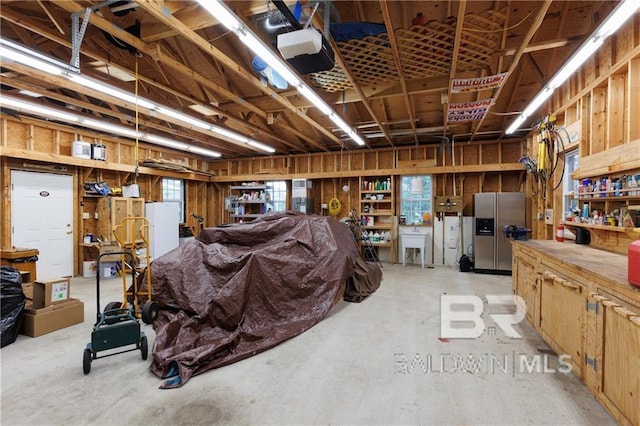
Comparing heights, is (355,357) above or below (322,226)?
below

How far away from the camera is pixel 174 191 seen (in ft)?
29.5

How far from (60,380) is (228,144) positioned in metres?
6.54

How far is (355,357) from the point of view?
2883mm

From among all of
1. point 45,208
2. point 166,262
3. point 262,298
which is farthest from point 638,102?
Answer: point 45,208

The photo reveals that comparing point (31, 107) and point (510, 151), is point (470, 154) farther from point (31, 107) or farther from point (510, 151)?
point (31, 107)

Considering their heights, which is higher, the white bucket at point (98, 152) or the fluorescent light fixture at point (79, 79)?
the fluorescent light fixture at point (79, 79)

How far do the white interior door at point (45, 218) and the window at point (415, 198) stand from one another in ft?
25.4

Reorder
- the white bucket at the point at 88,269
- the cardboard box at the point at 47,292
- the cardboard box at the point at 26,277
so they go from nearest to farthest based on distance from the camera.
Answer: the cardboard box at the point at 47,292 < the cardboard box at the point at 26,277 < the white bucket at the point at 88,269

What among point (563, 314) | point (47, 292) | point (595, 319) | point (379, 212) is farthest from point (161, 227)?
point (595, 319)

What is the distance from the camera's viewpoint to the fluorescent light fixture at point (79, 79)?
260cm

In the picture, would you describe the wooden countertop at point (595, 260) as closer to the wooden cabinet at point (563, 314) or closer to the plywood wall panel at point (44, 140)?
the wooden cabinet at point (563, 314)

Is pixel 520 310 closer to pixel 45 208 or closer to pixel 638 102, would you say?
pixel 638 102

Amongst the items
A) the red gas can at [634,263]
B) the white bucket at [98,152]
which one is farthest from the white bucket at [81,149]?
the red gas can at [634,263]

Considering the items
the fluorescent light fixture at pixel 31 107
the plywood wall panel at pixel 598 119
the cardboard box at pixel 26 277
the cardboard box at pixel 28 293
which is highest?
the fluorescent light fixture at pixel 31 107
